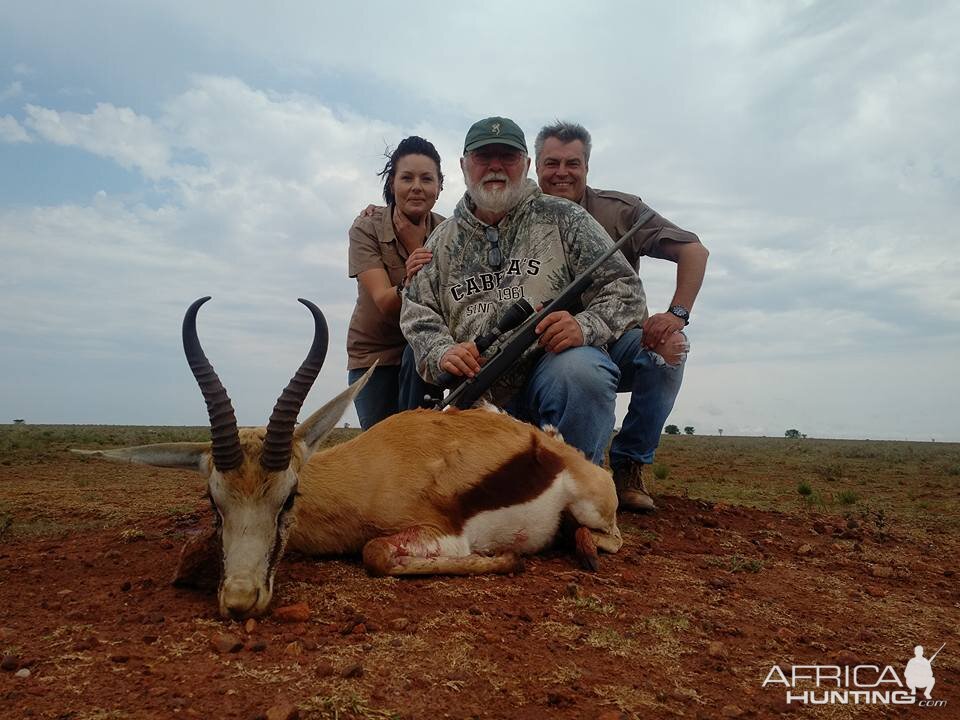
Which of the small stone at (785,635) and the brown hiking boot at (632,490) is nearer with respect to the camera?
the small stone at (785,635)

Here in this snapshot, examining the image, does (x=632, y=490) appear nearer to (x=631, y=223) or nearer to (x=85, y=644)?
(x=631, y=223)

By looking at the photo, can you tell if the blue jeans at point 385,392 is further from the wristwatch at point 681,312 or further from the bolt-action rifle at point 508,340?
the wristwatch at point 681,312

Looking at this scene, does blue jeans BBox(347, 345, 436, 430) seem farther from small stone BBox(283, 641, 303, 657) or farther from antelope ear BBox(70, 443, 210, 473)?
small stone BBox(283, 641, 303, 657)

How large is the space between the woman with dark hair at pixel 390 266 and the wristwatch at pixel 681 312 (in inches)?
98.2

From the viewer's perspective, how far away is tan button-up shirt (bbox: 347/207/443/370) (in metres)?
7.84

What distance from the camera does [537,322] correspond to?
609 cm

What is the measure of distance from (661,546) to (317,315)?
327 centimetres

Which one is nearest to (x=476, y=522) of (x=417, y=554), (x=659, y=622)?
(x=417, y=554)

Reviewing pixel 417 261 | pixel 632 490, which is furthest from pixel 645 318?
pixel 417 261

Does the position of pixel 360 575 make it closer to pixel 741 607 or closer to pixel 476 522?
pixel 476 522

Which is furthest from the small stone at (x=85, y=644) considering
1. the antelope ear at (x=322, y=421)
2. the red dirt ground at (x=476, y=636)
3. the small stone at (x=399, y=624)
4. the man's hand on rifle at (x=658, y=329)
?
the man's hand on rifle at (x=658, y=329)

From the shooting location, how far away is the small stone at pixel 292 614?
3553 mm

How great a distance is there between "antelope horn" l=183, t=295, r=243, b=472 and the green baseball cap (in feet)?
10.8

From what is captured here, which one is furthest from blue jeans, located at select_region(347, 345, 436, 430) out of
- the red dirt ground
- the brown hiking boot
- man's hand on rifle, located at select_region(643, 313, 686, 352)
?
the red dirt ground
